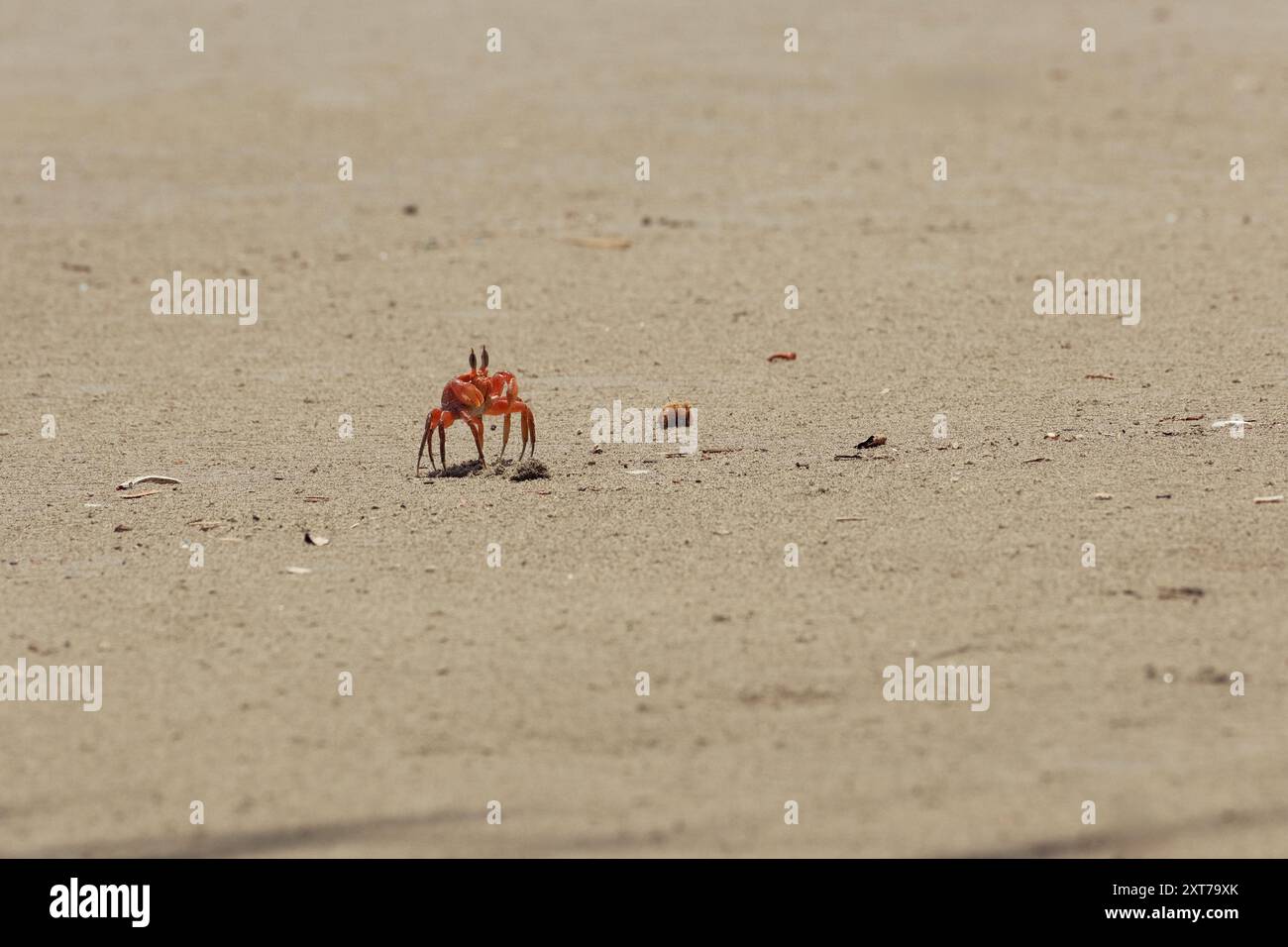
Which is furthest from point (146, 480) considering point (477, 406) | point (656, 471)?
point (656, 471)

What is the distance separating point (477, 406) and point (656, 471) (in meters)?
0.84

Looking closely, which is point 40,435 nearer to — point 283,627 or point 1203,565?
point 283,627

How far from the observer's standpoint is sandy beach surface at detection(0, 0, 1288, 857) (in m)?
4.86

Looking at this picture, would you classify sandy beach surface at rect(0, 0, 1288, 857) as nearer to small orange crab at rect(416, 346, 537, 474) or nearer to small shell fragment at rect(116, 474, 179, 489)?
small shell fragment at rect(116, 474, 179, 489)

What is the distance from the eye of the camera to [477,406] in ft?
25.0

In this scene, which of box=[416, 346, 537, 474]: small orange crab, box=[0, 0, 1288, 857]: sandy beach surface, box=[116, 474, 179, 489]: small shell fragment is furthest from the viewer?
box=[116, 474, 179, 489]: small shell fragment

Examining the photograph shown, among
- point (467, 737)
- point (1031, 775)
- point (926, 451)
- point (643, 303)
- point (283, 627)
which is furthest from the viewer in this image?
point (643, 303)

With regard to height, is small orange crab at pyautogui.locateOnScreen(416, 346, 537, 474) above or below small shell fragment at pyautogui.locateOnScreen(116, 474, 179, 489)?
above

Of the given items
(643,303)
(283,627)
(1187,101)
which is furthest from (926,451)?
(1187,101)

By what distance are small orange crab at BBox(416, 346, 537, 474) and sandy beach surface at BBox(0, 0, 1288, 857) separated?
0.23 meters

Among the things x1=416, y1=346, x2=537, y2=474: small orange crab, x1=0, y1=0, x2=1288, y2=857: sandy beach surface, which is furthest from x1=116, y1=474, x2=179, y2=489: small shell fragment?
x1=416, y1=346, x2=537, y2=474: small orange crab

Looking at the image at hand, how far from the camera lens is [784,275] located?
12.1 metres

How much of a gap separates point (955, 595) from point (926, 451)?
1.96 m

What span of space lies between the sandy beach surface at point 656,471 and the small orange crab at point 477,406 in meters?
0.23
